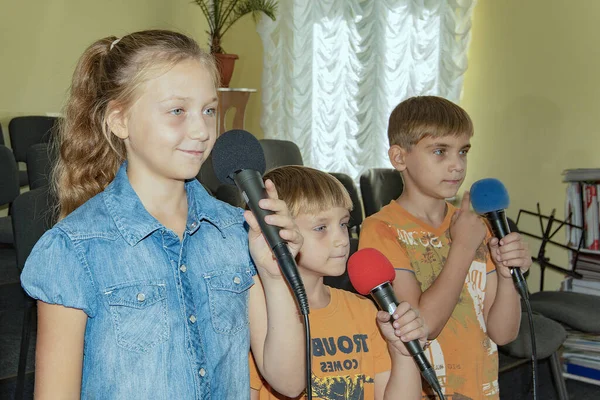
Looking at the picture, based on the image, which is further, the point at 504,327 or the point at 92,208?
the point at 504,327

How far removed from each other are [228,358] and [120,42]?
57 cm

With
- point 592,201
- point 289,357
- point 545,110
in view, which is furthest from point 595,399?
point 289,357

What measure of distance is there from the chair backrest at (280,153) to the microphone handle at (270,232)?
2222 millimetres

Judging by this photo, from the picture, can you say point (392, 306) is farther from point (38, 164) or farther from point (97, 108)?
point (38, 164)

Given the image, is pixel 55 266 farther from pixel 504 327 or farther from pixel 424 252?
pixel 504 327

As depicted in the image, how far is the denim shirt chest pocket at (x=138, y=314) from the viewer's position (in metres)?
1.04

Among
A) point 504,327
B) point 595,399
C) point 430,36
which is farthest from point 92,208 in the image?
point 430,36

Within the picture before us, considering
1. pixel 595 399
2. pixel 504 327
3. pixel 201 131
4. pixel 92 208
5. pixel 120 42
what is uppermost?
pixel 120 42

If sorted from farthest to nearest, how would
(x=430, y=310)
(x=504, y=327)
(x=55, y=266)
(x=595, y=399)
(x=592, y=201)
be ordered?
(x=592, y=201), (x=595, y=399), (x=504, y=327), (x=430, y=310), (x=55, y=266)

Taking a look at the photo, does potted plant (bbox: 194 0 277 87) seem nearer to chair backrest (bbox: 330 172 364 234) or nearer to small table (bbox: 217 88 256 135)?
small table (bbox: 217 88 256 135)

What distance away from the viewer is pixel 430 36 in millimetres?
5113

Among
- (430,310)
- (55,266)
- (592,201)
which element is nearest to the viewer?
(55,266)

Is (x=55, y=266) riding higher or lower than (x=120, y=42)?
lower

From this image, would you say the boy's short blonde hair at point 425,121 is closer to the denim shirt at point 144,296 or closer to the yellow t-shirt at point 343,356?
the yellow t-shirt at point 343,356
